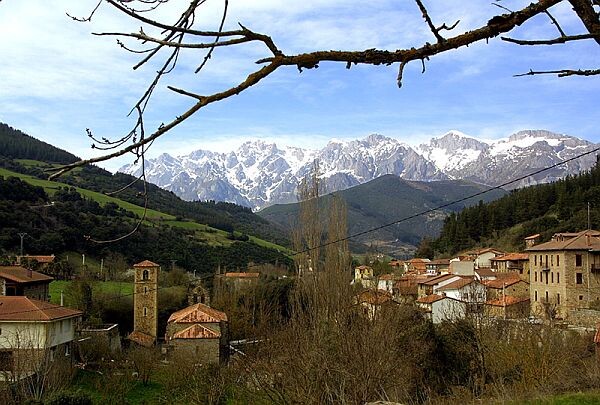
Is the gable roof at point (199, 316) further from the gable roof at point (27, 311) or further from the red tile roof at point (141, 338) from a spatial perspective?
the gable roof at point (27, 311)

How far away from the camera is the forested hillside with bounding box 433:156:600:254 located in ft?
174

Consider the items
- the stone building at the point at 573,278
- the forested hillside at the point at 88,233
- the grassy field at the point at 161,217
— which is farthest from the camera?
the grassy field at the point at 161,217

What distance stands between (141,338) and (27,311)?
30.2 feet

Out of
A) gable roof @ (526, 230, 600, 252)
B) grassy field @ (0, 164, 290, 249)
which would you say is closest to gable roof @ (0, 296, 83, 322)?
gable roof @ (526, 230, 600, 252)

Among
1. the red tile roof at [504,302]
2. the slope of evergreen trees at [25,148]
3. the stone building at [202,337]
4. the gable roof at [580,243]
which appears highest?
the slope of evergreen trees at [25,148]

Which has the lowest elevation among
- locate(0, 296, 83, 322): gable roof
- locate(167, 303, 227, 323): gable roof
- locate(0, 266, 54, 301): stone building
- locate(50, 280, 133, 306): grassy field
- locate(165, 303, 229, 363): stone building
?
locate(165, 303, 229, 363): stone building

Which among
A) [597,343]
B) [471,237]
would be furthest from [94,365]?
[471,237]

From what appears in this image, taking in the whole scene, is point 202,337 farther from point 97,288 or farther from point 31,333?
point 97,288

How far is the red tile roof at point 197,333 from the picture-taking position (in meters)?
24.2

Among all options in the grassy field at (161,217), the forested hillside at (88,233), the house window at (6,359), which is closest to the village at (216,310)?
the house window at (6,359)

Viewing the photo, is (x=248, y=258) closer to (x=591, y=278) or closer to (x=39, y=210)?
(x=39, y=210)

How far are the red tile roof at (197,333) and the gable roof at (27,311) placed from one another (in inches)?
186

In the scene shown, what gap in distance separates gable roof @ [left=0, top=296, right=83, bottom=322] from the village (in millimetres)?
30

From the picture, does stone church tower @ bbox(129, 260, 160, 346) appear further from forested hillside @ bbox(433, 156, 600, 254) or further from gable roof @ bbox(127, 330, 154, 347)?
forested hillside @ bbox(433, 156, 600, 254)
